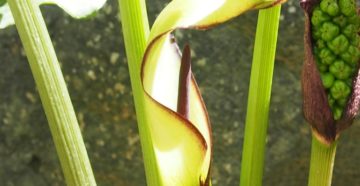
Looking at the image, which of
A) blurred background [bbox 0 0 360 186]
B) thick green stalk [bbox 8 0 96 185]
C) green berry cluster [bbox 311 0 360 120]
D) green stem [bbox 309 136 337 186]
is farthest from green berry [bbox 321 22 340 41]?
blurred background [bbox 0 0 360 186]

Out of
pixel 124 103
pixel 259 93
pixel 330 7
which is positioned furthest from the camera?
pixel 124 103

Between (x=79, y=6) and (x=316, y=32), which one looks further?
(x=79, y=6)

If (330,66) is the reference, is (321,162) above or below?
below

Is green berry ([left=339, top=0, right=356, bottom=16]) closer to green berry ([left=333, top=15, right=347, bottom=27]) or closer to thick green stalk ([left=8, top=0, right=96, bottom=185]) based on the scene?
green berry ([left=333, top=15, right=347, bottom=27])

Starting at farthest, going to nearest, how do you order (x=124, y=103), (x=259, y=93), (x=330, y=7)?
(x=124, y=103) → (x=259, y=93) → (x=330, y=7)

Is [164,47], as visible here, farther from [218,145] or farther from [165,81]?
[218,145]

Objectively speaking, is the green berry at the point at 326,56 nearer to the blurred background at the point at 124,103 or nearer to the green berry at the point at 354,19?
the green berry at the point at 354,19

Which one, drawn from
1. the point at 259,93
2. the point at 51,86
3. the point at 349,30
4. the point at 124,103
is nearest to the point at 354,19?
the point at 349,30

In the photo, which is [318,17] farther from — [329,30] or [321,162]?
[321,162]
